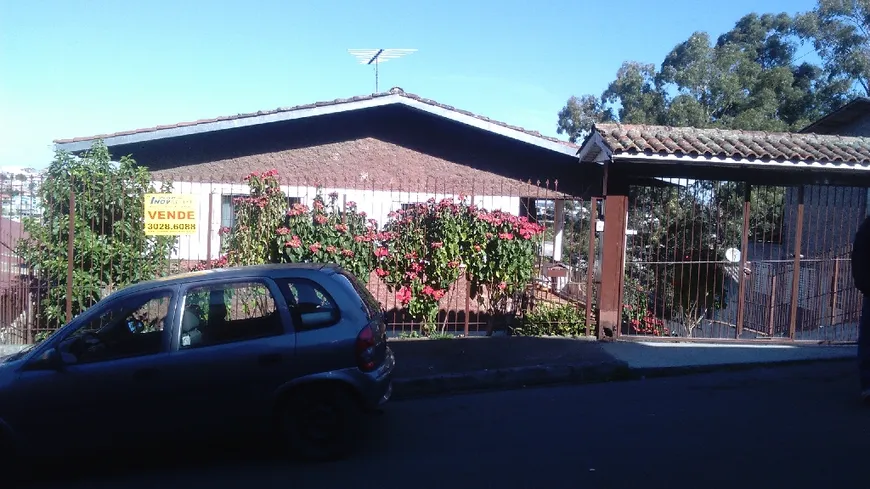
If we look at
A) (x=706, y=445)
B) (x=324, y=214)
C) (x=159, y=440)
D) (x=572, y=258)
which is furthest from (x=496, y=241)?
(x=159, y=440)

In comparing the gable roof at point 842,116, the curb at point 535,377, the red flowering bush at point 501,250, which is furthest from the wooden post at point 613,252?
the gable roof at point 842,116

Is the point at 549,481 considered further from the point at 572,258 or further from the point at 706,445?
the point at 572,258

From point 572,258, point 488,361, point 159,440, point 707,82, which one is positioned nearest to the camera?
point 159,440

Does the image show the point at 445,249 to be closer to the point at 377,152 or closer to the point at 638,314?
the point at 638,314

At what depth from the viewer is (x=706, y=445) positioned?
5531 millimetres

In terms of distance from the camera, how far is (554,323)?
10016 mm

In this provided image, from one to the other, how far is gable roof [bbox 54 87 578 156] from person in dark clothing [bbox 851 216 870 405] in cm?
620

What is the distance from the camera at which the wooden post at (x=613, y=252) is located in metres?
9.59

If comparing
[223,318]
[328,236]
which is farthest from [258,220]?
[223,318]

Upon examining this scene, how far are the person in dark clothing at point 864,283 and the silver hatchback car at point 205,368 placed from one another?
426 cm

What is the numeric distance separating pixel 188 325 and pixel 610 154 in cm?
596

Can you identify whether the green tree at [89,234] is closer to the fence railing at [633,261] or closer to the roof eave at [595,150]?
the fence railing at [633,261]

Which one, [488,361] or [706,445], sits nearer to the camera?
[706,445]

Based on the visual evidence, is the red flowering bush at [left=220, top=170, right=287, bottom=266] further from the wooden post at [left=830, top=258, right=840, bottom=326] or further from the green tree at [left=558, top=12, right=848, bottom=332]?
the wooden post at [left=830, top=258, right=840, bottom=326]
